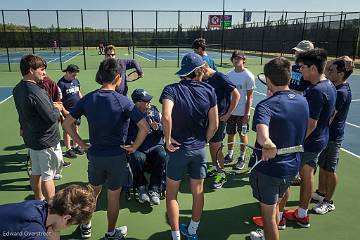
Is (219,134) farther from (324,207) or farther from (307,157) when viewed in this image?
(324,207)

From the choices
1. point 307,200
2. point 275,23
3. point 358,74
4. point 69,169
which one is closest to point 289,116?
point 307,200

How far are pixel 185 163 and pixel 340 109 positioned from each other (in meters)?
2.24

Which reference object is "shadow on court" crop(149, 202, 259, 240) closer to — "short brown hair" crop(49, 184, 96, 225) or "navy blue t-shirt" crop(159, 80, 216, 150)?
"navy blue t-shirt" crop(159, 80, 216, 150)

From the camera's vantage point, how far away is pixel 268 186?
316cm

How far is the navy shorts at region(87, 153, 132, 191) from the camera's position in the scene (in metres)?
3.53

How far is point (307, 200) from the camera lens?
13.8 feet

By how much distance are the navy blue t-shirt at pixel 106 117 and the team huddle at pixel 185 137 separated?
0.01 m

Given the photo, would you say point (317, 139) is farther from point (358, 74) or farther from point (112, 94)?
point (358, 74)

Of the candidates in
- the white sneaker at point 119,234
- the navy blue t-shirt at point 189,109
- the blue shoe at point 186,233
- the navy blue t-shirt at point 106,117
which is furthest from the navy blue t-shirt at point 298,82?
the white sneaker at point 119,234

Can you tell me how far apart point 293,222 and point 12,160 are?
5.36m

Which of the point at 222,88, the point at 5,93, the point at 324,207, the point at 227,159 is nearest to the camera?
the point at 324,207

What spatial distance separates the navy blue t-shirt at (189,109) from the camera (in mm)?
3455

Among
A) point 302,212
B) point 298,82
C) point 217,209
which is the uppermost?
point 298,82

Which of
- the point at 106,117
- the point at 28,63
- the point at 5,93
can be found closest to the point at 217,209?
the point at 106,117
